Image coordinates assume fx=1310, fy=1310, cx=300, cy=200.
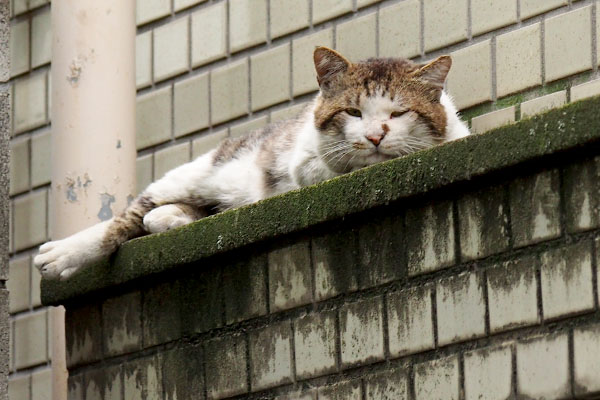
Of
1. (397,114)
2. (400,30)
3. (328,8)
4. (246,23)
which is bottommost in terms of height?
(397,114)

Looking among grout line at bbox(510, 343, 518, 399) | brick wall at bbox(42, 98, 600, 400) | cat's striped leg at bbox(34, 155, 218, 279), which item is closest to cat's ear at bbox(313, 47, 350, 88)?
cat's striped leg at bbox(34, 155, 218, 279)

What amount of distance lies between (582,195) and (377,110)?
1304mm

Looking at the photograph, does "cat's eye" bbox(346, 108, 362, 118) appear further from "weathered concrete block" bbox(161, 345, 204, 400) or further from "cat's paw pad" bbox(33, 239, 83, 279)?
"cat's paw pad" bbox(33, 239, 83, 279)

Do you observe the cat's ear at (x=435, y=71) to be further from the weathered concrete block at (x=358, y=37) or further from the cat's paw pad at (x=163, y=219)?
the weathered concrete block at (x=358, y=37)

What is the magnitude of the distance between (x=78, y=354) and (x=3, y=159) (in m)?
0.76

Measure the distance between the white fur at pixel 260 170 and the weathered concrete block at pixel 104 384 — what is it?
37 centimetres

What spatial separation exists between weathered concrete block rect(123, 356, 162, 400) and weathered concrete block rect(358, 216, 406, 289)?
0.93 m

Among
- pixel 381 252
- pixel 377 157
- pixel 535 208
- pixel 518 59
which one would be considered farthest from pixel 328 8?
pixel 535 208

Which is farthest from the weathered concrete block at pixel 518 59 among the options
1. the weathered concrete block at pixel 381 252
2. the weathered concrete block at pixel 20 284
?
the weathered concrete block at pixel 20 284

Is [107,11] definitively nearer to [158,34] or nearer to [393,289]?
[158,34]

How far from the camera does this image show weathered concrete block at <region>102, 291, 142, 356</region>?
4.33 meters

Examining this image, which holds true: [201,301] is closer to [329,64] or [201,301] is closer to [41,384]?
[329,64]

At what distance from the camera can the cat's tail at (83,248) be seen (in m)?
4.51

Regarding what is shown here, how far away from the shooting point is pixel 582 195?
308 cm
